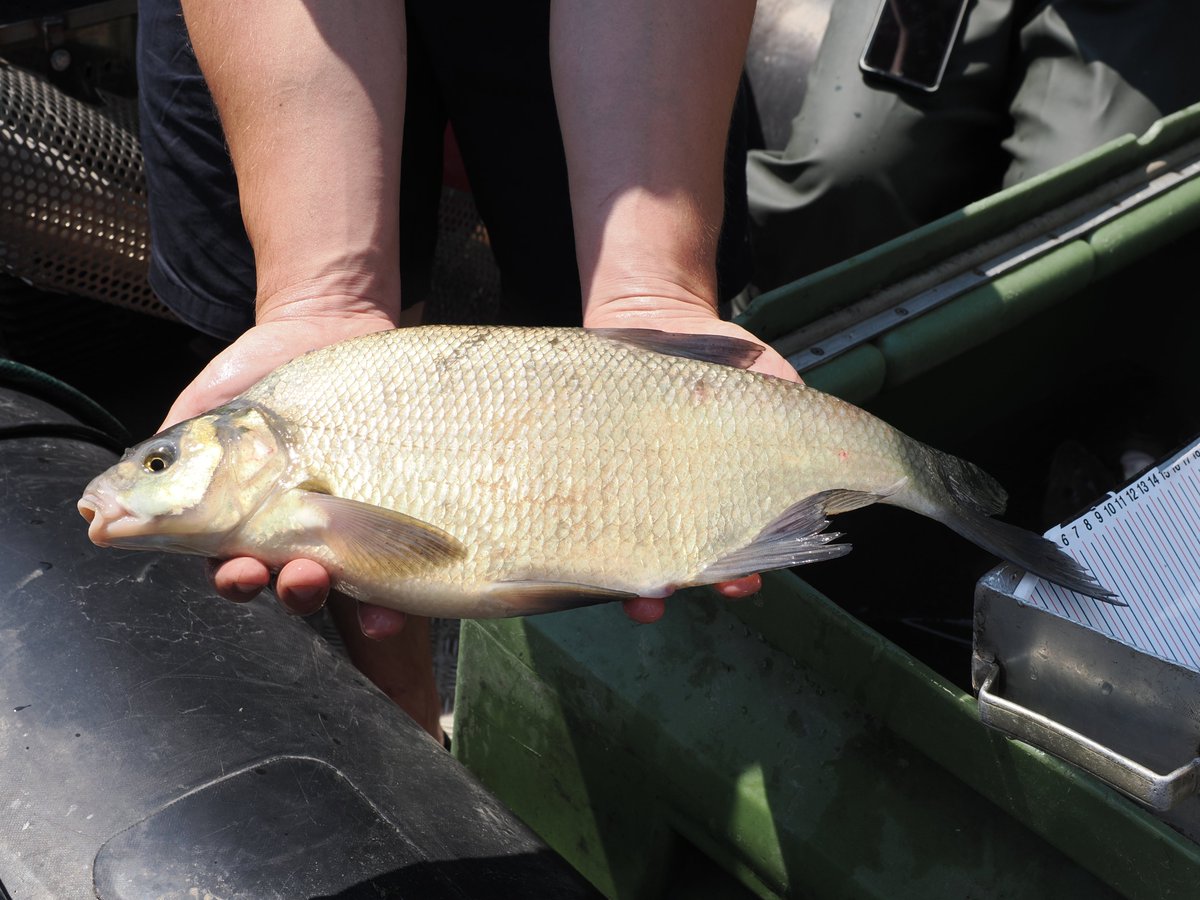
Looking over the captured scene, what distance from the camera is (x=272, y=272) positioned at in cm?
166

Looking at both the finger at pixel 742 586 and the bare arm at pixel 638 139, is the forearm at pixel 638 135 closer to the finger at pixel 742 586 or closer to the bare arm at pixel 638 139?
the bare arm at pixel 638 139

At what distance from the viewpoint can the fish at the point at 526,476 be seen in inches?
52.9

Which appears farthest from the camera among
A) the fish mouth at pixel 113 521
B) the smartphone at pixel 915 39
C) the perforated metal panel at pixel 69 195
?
the smartphone at pixel 915 39

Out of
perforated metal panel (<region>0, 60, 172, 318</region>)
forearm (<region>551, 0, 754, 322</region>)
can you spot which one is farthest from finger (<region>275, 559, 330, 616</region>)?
perforated metal panel (<region>0, 60, 172, 318</region>)

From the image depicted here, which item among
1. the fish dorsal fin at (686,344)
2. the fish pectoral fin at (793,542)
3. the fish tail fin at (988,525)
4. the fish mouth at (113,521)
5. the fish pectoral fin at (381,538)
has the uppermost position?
the fish dorsal fin at (686,344)

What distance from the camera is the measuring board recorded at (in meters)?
1.27

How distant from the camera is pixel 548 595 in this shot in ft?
4.30

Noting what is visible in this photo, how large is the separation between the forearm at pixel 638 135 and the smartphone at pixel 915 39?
4.13 ft

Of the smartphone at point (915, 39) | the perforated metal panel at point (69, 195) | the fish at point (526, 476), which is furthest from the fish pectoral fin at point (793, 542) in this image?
the perforated metal panel at point (69, 195)

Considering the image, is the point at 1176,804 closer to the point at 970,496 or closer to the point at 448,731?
the point at 970,496

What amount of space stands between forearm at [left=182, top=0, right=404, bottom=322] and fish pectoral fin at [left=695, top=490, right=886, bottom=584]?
0.71 m

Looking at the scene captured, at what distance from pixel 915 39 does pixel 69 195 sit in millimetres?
2128

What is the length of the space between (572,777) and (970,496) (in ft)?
2.59

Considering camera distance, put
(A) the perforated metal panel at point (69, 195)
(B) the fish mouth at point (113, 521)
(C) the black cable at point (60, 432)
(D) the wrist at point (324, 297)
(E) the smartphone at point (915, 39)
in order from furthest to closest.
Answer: (E) the smartphone at point (915, 39), (A) the perforated metal panel at point (69, 195), (C) the black cable at point (60, 432), (D) the wrist at point (324, 297), (B) the fish mouth at point (113, 521)
